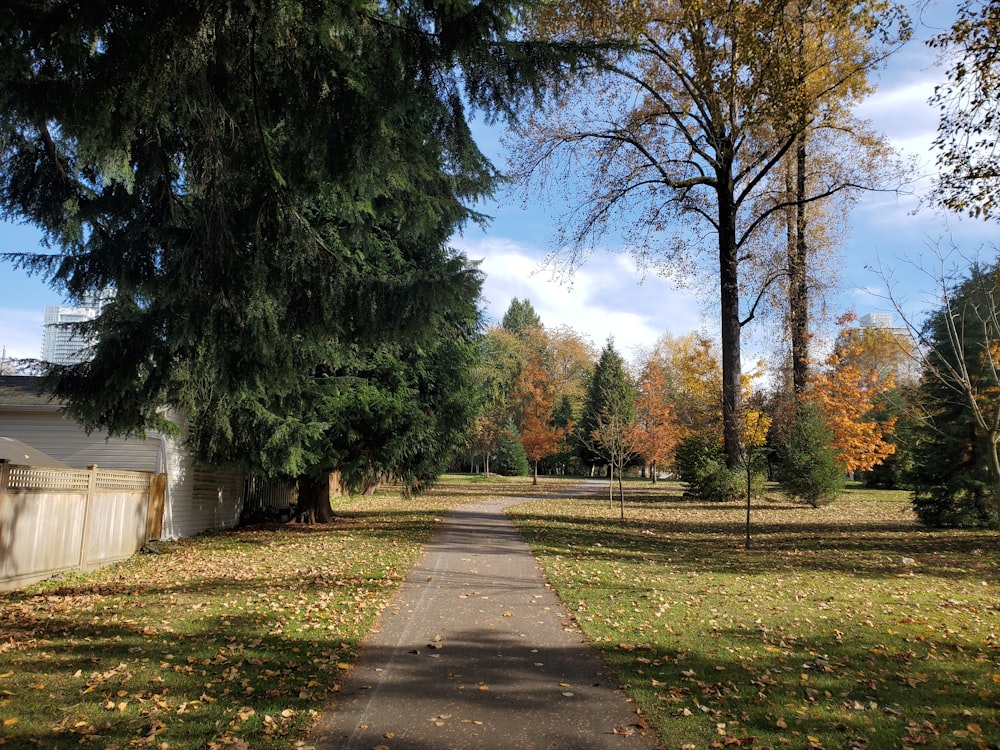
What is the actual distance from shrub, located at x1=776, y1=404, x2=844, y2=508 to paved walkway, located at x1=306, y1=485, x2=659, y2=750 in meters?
17.2

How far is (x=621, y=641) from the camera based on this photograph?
21.1 feet

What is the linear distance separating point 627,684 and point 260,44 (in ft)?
19.8

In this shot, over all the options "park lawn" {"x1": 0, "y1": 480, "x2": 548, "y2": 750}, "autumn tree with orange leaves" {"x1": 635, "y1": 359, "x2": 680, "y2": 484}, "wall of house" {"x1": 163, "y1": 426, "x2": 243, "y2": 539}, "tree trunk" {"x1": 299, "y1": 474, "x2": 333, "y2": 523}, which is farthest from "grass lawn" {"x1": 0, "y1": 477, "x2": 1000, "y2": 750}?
"autumn tree with orange leaves" {"x1": 635, "y1": 359, "x2": 680, "y2": 484}

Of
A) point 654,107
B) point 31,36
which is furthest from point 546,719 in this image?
point 654,107

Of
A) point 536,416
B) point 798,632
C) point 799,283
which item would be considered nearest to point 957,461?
point 799,283

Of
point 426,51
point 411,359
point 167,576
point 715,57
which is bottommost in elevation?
point 167,576

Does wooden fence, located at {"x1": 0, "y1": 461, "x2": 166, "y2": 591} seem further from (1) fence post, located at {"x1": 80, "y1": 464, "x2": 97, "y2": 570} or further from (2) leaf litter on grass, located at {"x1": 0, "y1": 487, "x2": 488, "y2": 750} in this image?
(2) leaf litter on grass, located at {"x1": 0, "y1": 487, "x2": 488, "y2": 750}

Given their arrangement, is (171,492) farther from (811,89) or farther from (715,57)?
(811,89)

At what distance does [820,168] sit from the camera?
2169 centimetres

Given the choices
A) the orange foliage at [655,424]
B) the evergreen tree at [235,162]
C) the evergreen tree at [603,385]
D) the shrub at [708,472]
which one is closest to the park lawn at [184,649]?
the evergreen tree at [235,162]

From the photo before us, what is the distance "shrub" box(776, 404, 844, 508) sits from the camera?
74.9 feet

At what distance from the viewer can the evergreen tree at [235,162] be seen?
5.18 meters

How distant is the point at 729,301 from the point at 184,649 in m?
19.2

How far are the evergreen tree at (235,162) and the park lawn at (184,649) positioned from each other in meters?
2.38
